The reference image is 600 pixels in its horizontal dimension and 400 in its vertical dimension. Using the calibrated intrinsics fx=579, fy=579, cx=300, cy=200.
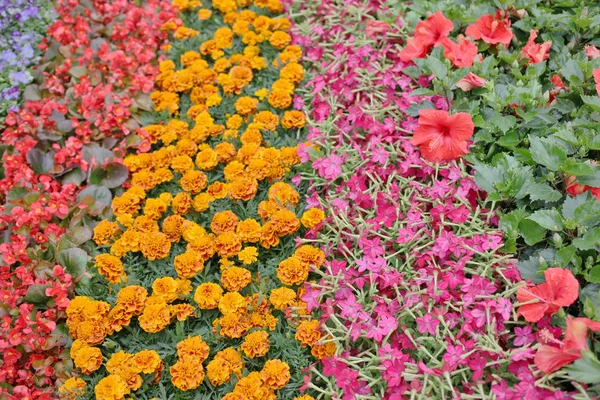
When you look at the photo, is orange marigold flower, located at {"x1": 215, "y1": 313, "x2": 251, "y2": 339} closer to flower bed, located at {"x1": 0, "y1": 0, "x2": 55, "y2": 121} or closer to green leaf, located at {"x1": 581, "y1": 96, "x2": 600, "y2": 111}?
green leaf, located at {"x1": 581, "y1": 96, "x2": 600, "y2": 111}

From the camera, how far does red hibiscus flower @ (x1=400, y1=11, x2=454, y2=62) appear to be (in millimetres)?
2416

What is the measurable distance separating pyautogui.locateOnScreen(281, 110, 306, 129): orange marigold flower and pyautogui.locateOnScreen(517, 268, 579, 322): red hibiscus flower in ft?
3.89

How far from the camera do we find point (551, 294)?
5.35ft

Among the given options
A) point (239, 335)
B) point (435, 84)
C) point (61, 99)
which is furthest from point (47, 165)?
point (435, 84)

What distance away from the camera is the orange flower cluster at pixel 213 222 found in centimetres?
184

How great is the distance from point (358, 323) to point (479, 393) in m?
0.40

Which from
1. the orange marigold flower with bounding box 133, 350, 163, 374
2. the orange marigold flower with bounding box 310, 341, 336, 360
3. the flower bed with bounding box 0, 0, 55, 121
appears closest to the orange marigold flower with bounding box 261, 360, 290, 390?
the orange marigold flower with bounding box 310, 341, 336, 360

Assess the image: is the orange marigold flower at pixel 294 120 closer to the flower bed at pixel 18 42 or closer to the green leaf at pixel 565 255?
the green leaf at pixel 565 255

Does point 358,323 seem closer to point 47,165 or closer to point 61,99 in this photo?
point 47,165

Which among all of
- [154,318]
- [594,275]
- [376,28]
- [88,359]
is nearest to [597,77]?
[594,275]

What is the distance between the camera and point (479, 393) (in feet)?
5.23

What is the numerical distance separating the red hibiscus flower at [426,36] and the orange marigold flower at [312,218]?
0.82m

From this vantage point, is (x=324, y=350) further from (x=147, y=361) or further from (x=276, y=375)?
(x=147, y=361)

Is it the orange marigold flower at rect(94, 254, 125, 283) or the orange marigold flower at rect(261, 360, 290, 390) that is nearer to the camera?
the orange marigold flower at rect(261, 360, 290, 390)
